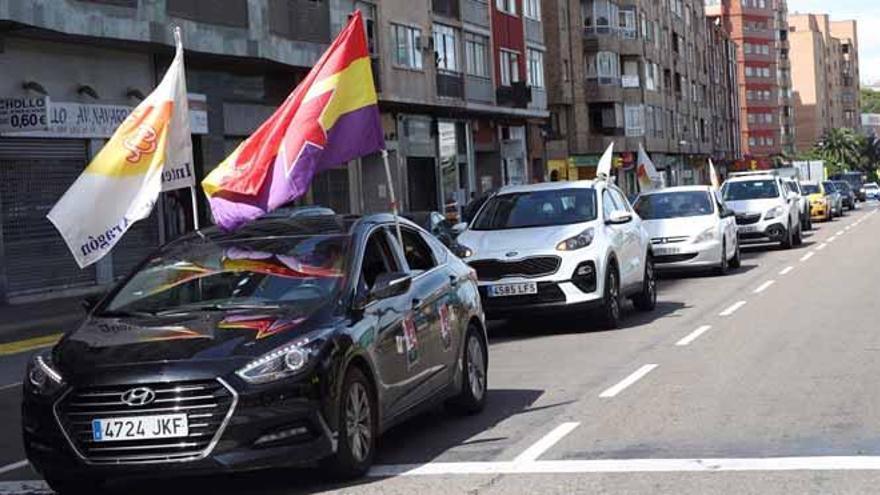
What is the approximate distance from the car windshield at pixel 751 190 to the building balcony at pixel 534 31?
25099 mm

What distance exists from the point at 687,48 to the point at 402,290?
3542 inches

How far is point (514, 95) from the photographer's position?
49594mm

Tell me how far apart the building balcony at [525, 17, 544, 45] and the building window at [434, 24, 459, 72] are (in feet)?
31.3

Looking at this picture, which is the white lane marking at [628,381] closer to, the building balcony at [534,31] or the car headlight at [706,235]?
the car headlight at [706,235]

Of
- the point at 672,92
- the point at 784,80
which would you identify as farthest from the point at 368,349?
the point at 784,80

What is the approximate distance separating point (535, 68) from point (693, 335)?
41.8 metres

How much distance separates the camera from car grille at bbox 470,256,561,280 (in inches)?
546

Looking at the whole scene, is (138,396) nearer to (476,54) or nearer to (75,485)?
(75,485)

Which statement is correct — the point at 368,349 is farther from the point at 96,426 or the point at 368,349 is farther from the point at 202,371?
the point at 96,426

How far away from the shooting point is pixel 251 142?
941 cm

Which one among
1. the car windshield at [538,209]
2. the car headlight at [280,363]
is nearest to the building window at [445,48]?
the car windshield at [538,209]

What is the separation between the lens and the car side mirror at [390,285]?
290 inches

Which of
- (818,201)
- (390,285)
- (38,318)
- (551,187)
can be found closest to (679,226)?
(551,187)

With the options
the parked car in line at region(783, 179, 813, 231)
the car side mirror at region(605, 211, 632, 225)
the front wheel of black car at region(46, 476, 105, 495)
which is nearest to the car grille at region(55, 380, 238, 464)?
the front wheel of black car at region(46, 476, 105, 495)
